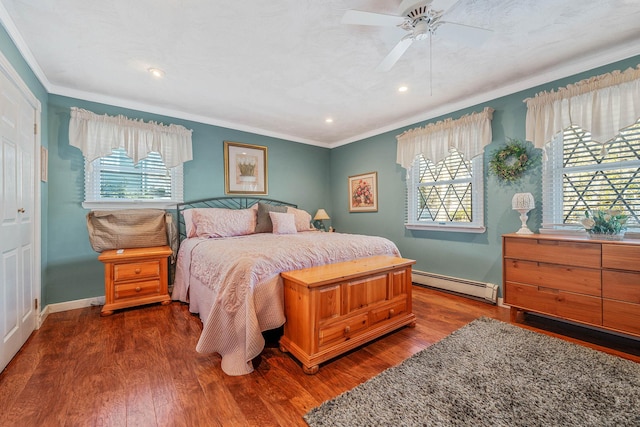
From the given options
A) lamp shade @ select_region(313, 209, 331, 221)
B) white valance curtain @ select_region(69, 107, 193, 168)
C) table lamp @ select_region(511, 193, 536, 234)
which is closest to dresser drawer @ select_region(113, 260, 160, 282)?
white valance curtain @ select_region(69, 107, 193, 168)

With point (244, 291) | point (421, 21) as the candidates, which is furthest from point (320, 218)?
point (421, 21)

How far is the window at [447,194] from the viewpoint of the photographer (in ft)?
10.9

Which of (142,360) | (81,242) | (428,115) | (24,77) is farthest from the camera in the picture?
(428,115)

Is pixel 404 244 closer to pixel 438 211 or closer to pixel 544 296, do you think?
pixel 438 211

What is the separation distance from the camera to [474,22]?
1979 millimetres

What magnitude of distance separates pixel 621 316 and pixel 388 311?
68.4 inches

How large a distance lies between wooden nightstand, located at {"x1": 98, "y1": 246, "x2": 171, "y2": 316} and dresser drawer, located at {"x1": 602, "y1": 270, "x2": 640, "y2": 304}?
4135mm

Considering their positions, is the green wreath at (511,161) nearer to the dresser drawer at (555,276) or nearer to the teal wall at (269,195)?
the teal wall at (269,195)

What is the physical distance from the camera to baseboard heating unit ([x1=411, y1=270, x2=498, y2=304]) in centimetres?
309

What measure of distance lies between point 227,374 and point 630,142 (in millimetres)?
3821

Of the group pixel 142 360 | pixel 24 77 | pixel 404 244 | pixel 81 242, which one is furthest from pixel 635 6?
pixel 81 242

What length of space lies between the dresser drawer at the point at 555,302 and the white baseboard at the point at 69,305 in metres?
4.55

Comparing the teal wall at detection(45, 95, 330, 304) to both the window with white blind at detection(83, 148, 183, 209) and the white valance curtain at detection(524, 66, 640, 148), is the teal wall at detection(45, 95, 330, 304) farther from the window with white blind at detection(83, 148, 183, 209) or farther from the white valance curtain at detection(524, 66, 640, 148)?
the white valance curtain at detection(524, 66, 640, 148)

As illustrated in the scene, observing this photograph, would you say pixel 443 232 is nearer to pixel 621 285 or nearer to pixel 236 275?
pixel 621 285
